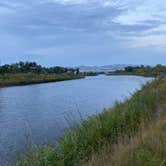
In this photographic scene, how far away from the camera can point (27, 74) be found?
99.1m

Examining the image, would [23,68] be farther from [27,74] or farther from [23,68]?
[27,74]

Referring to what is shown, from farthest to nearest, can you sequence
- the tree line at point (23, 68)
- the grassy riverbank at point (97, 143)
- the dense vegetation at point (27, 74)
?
the tree line at point (23, 68) < the dense vegetation at point (27, 74) < the grassy riverbank at point (97, 143)

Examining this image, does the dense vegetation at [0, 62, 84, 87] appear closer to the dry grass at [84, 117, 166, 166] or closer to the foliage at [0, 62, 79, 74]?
the foliage at [0, 62, 79, 74]

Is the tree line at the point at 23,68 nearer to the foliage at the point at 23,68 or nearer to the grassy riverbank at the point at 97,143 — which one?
the foliage at the point at 23,68

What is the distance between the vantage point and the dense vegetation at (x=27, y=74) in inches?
3317

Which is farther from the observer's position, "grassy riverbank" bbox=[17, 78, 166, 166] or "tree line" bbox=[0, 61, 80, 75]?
"tree line" bbox=[0, 61, 80, 75]

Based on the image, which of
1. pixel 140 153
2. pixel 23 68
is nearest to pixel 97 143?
pixel 140 153

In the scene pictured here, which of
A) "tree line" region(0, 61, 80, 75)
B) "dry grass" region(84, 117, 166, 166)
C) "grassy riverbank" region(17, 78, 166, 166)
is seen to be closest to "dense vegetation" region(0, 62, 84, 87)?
"tree line" region(0, 61, 80, 75)

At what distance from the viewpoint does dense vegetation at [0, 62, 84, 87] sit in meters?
84.2

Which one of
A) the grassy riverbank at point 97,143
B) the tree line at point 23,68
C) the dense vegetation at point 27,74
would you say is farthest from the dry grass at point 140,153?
the tree line at point 23,68

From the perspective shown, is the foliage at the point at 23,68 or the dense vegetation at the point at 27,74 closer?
the dense vegetation at the point at 27,74

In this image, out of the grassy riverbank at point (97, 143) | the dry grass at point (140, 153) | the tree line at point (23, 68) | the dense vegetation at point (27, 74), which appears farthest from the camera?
the tree line at point (23, 68)

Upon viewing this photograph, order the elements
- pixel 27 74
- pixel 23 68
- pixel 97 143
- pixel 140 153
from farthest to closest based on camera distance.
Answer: pixel 23 68, pixel 27 74, pixel 97 143, pixel 140 153

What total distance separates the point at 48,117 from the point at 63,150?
1589 cm
